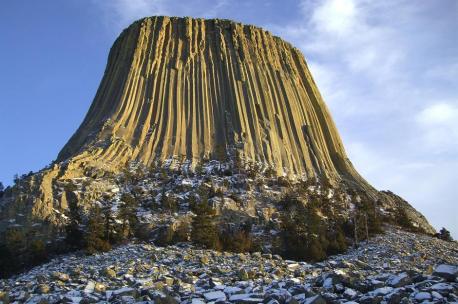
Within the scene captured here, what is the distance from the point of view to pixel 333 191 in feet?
159

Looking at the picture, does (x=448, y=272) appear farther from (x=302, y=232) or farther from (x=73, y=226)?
(x=73, y=226)

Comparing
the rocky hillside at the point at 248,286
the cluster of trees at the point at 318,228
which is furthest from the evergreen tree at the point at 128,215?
the rocky hillside at the point at 248,286

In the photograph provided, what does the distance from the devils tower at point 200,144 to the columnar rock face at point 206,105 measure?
132mm

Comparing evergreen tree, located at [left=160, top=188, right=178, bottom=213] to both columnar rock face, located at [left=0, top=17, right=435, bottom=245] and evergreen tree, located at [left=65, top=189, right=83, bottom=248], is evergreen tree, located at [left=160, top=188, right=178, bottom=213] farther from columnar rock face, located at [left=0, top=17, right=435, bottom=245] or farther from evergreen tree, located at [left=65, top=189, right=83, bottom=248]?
evergreen tree, located at [left=65, top=189, right=83, bottom=248]

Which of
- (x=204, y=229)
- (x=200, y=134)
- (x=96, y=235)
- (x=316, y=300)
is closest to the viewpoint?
(x=316, y=300)

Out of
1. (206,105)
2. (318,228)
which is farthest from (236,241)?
(206,105)

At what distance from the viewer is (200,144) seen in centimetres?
5103

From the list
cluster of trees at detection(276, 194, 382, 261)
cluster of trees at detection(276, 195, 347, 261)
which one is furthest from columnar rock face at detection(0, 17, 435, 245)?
cluster of trees at detection(276, 195, 347, 261)

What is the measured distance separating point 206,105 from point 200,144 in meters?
5.42

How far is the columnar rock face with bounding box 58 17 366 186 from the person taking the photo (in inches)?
1967

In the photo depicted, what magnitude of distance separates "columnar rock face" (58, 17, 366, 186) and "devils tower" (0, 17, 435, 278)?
13cm

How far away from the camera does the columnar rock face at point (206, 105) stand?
4997cm

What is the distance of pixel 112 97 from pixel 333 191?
79.4ft

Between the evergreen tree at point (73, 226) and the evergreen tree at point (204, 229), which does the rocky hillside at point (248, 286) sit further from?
the evergreen tree at point (73, 226)
